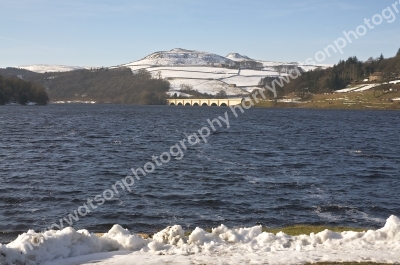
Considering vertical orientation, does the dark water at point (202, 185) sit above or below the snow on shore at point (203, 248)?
below

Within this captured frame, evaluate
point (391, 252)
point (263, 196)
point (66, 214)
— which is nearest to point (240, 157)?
point (263, 196)

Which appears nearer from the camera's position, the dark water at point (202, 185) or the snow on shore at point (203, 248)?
the snow on shore at point (203, 248)

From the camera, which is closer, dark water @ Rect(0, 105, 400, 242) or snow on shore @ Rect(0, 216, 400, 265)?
snow on shore @ Rect(0, 216, 400, 265)

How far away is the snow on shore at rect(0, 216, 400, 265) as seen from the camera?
49.8ft

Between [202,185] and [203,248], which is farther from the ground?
[203,248]

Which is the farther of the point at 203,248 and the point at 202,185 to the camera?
the point at 202,185

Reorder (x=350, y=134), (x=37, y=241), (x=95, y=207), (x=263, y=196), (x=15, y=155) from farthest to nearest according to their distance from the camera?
(x=350, y=134) → (x=15, y=155) → (x=263, y=196) → (x=95, y=207) → (x=37, y=241)

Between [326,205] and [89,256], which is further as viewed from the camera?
[326,205]

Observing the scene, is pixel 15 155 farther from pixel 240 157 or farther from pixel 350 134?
pixel 350 134

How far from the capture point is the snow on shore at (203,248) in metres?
15.2

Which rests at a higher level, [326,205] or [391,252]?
[391,252]

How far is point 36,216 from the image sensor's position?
28.1m

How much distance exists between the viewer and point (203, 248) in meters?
16.5

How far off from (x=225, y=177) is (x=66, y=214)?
16.0 meters
